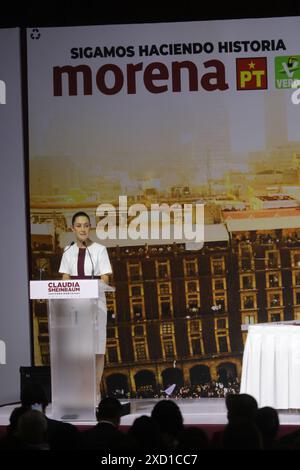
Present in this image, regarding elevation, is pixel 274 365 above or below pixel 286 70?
below

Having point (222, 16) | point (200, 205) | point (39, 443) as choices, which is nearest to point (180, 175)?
point (200, 205)

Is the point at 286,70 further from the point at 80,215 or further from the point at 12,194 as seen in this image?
the point at 12,194

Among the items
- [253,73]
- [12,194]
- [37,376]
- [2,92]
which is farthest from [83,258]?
[253,73]

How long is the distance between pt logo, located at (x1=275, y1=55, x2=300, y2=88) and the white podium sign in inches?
131

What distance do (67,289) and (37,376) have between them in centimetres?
174

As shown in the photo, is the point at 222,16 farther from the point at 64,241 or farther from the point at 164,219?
the point at 64,241

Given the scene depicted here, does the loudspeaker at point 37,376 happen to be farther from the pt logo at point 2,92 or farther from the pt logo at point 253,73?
the pt logo at point 253,73

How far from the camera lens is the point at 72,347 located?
6664 mm

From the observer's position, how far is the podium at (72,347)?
662 cm

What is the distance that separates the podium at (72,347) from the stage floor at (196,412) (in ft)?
0.57

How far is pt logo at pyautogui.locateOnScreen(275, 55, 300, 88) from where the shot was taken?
28.4 feet

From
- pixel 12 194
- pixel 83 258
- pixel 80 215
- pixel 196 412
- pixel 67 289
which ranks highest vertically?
pixel 12 194

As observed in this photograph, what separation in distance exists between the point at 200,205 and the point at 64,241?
143 cm

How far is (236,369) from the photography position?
8719 millimetres
